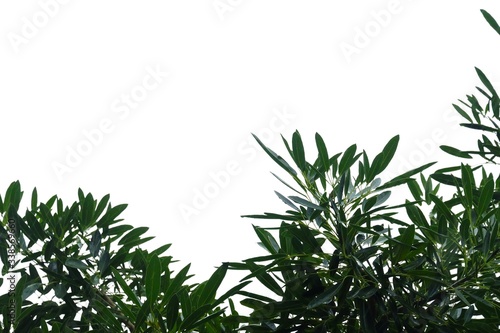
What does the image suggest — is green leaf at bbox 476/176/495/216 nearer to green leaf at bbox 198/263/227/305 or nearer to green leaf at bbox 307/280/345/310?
green leaf at bbox 307/280/345/310

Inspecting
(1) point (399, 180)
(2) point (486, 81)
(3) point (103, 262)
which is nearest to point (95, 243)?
(3) point (103, 262)

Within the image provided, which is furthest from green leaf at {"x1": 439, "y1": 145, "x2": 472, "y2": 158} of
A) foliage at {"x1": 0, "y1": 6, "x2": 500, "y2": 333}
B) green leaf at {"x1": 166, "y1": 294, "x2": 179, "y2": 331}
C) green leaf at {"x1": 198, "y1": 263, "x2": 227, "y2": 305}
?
green leaf at {"x1": 166, "y1": 294, "x2": 179, "y2": 331}

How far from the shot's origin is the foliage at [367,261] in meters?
1.08

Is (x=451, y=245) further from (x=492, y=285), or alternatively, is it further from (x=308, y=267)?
(x=308, y=267)

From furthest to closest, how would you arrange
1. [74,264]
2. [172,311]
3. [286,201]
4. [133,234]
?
[133,234] < [74,264] < [286,201] < [172,311]

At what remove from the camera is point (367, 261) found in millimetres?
1110

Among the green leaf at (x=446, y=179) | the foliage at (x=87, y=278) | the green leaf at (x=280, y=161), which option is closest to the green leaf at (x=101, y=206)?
the foliage at (x=87, y=278)

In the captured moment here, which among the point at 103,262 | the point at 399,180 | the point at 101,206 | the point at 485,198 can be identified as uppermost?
the point at 101,206

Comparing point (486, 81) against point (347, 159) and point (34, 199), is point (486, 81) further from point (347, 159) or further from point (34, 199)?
point (34, 199)

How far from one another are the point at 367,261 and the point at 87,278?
54 cm

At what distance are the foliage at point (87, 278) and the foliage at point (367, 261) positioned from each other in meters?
0.12

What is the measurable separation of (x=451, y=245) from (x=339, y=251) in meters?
0.22

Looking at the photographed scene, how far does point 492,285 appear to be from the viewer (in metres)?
1.08

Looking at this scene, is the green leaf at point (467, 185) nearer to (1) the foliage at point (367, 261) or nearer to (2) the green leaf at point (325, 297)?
(1) the foliage at point (367, 261)
